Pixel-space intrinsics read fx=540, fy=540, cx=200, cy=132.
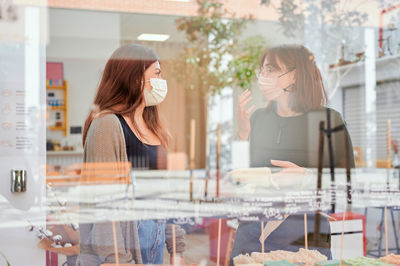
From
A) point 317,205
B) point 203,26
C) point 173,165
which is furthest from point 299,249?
point 203,26

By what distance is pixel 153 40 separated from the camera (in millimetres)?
3287

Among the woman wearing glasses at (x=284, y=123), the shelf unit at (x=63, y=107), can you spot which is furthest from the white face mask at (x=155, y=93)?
the woman wearing glasses at (x=284, y=123)

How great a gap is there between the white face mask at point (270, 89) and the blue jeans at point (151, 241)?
108cm

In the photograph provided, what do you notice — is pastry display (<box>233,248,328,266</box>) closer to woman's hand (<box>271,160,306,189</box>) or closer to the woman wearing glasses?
the woman wearing glasses

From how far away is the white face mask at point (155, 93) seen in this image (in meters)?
3.21

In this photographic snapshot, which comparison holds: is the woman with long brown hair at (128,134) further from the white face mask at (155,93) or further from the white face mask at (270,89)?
the white face mask at (270,89)

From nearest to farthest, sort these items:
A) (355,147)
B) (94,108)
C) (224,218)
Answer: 1. (94,108)
2. (224,218)
3. (355,147)

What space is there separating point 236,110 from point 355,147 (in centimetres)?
95

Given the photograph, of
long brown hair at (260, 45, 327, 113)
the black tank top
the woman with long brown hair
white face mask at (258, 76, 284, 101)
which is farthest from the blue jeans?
→ long brown hair at (260, 45, 327, 113)

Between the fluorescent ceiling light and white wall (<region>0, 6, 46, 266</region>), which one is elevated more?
the fluorescent ceiling light

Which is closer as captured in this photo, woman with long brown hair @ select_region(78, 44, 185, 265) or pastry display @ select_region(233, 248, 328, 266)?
woman with long brown hair @ select_region(78, 44, 185, 265)

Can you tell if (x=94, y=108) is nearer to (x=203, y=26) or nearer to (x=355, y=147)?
(x=203, y=26)

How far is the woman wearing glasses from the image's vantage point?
353 centimetres

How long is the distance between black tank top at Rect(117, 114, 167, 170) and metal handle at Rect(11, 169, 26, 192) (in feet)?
2.11
